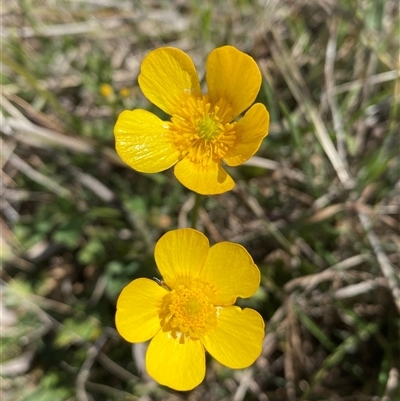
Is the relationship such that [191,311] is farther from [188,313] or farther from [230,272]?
[230,272]

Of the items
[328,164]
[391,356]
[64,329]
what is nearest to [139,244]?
[64,329]

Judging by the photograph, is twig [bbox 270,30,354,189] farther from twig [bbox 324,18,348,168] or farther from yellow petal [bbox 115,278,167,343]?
yellow petal [bbox 115,278,167,343]

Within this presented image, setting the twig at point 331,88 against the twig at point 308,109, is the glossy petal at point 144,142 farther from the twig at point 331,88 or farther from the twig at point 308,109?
the twig at point 331,88

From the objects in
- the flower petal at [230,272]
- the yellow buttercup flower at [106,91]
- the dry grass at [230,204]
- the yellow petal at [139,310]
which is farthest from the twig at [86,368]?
the yellow buttercup flower at [106,91]

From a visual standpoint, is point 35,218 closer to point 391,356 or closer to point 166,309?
point 166,309

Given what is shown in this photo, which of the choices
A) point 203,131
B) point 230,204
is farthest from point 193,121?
point 230,204

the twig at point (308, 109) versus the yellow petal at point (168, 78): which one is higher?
the yellow petal at point (168, 78)

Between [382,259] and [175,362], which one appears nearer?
[175,362]

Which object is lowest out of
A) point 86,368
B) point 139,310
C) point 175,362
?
point 86,368
